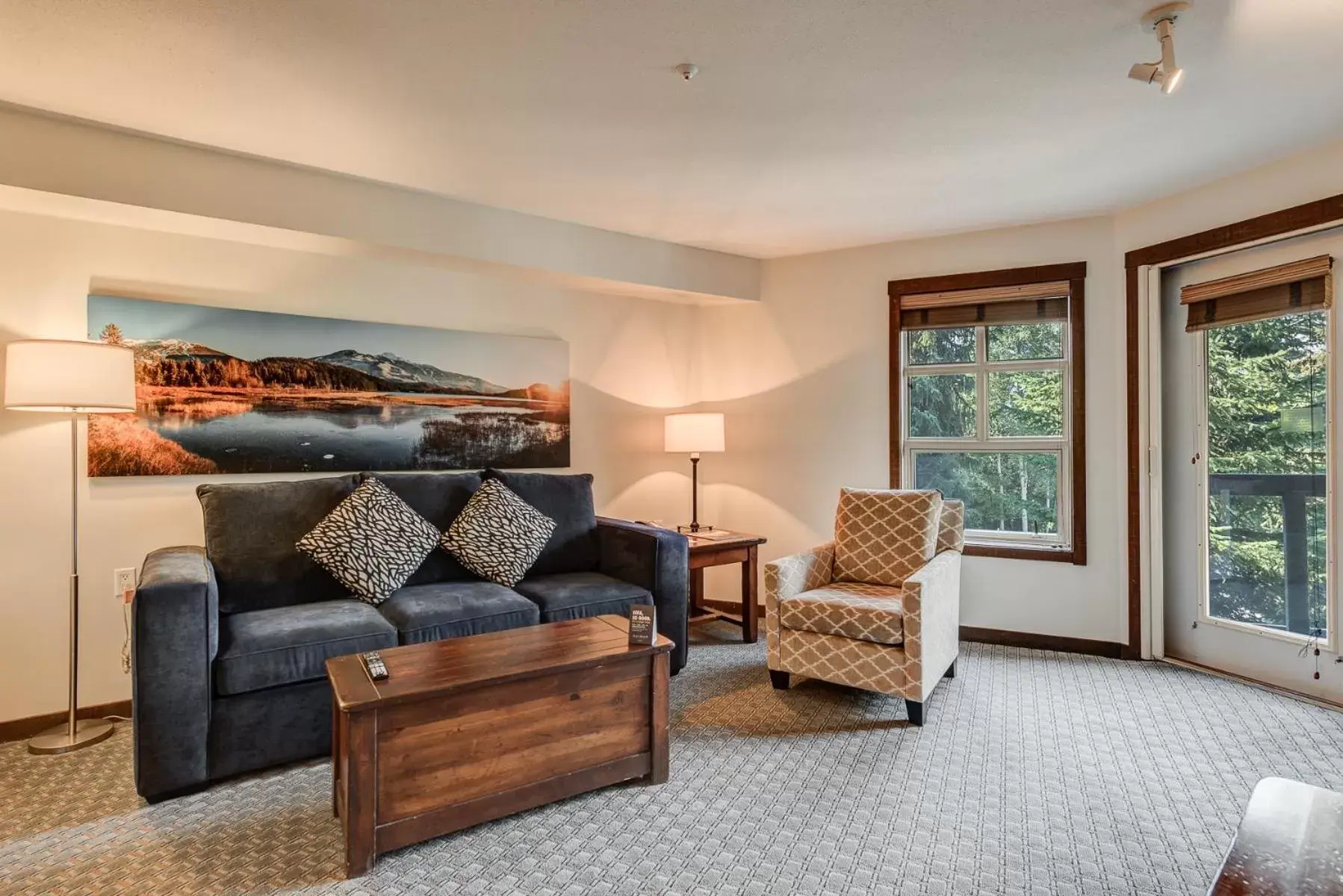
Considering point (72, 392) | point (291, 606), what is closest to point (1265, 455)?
point (291, 606)

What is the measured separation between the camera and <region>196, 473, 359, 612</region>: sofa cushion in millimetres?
2938

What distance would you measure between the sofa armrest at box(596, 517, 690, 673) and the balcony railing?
8.92ft

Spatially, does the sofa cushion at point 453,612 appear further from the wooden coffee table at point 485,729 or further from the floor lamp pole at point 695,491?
the floor lamp pole at point 695,491

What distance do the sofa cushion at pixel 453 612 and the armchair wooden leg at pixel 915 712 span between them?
5.10 feet

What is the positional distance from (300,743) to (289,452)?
1428mm

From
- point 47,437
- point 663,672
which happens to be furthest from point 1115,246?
point 47,437

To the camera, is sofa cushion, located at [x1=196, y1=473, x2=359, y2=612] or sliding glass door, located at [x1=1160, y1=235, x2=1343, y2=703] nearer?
sofa cushion, located at [x1=196, y1=473, x2=359, y2=612]

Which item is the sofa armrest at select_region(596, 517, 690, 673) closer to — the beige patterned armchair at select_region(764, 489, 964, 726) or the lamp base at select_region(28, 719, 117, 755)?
the beige patterned armchair at select_region(764, 489, 964, 726)

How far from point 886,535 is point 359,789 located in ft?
8.24

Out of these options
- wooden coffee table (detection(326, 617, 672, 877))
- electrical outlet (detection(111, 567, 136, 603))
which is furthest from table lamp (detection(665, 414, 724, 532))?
electrical outlet (detection(111, 567, 136, 603))

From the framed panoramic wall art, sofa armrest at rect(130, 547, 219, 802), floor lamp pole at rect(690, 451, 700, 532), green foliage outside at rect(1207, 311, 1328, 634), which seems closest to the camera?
sofa armrest at rect(130, 547, 219, 802)

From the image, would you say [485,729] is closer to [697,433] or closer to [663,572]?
[663,572]

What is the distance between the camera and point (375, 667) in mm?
2145

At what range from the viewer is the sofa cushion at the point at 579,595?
10.4 feet
